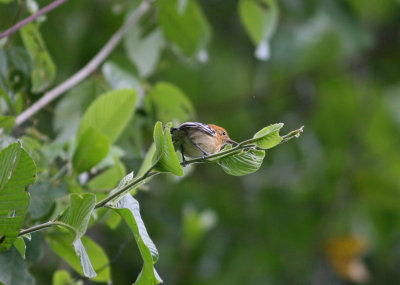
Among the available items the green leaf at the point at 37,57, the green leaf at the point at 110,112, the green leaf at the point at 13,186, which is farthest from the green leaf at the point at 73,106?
the green leaf at the point at 13,186

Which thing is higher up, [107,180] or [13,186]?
[13,186]

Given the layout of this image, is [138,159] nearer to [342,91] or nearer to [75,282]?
[75,282]

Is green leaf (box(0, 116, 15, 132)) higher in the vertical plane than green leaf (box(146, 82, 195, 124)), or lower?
higher

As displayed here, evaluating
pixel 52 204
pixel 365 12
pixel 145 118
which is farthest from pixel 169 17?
pixel 365 12

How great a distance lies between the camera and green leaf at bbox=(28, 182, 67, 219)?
169 centimetres

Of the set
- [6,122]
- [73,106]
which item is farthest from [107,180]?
[73,106]

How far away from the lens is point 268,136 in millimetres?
1221

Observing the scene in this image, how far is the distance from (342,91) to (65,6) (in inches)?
96.1

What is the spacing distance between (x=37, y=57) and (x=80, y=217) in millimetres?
1034

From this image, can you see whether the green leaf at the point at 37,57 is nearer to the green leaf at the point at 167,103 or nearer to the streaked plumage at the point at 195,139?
the green leaf at the point at 167,103

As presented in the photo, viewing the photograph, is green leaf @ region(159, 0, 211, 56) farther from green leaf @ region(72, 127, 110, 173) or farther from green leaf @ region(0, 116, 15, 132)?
green leaf @ region(0, 116, 15, 132)

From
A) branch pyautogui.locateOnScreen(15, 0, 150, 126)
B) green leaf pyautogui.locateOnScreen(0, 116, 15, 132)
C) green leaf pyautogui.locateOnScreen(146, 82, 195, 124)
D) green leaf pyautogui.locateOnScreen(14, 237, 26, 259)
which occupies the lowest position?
green leaf pyautogui.locateOnScreen(146, 82, 195, 124)

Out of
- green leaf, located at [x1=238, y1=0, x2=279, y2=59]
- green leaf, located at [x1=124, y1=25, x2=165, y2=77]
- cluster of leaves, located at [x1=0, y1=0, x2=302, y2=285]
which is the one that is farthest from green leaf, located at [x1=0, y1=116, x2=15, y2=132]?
green leaf, located at [x1=238, y1=0, x2=279, y2=59]

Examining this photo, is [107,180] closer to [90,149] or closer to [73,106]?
[90,149]
